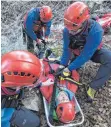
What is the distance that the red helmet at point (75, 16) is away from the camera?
470 cm

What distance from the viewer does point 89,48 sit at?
492cm

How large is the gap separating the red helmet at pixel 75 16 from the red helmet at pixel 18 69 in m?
0.89

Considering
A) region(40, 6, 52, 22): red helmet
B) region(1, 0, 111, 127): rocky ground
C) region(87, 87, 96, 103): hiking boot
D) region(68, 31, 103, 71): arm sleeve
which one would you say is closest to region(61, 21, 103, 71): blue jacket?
region(68, 31, 103, 71): arm sleeve

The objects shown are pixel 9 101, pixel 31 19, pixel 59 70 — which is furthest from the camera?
pixel 31 19

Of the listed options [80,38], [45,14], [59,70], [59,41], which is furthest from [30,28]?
[80,38]

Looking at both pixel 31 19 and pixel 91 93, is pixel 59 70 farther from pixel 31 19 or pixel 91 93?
pixel 31 19

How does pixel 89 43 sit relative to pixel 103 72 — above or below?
above

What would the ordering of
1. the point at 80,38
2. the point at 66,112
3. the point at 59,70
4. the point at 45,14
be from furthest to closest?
the point at 45,14 → the point at 59,70 → the point at 80,38 → the point at 66,112

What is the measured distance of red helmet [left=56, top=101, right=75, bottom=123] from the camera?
4578 millimetres

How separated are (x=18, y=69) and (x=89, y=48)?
4.48 feet

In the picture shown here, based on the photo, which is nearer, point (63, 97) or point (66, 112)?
point (66, 112)

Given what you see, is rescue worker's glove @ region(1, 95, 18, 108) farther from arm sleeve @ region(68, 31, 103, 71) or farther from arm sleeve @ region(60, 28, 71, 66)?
arm sleeve @ region(60, 28, 71, 66)

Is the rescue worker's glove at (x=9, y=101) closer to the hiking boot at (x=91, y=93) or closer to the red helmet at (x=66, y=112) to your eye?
the red helmet at (x=66, y=112)

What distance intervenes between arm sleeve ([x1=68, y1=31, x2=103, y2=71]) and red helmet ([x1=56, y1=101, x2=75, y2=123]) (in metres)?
0.73
